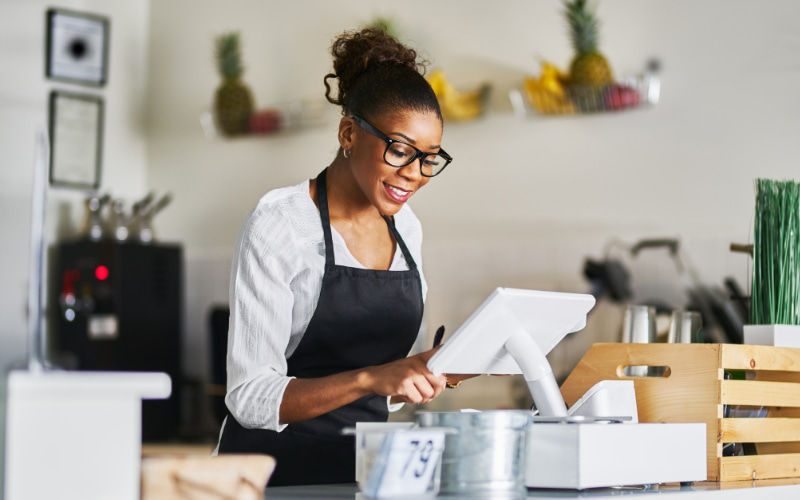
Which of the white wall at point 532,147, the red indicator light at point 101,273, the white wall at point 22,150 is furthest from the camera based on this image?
the white wall at point 22,150

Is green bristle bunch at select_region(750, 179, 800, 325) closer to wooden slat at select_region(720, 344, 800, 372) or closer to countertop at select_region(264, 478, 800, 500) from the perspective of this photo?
wooden slat at select_region(720, 344, 800, 372)

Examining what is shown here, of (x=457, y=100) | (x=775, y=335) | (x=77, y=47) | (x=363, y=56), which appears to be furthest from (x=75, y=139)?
(x=775, y=335)

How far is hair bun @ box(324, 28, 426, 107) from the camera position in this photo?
1.76 meters

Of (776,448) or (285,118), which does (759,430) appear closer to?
(776,448)

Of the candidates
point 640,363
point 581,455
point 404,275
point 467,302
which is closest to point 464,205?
point 467,302

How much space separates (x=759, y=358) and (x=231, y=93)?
3.07 m

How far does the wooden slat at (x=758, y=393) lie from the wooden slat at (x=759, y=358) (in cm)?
3

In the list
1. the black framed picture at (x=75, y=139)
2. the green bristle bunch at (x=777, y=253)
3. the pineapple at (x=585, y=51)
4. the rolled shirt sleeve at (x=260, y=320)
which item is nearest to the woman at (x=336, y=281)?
the rolled shirt sleeve at (x=260, y=320)

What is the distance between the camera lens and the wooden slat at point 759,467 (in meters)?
1.50

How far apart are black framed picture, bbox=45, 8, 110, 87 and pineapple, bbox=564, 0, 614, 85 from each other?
2.21 meters

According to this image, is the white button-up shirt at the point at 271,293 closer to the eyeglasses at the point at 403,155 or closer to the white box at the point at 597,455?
the eyeglasses at the point at 403,155

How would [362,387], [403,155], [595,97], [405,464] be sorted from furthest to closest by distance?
[595,97]
[403,155]
[362,387]
[405,464]

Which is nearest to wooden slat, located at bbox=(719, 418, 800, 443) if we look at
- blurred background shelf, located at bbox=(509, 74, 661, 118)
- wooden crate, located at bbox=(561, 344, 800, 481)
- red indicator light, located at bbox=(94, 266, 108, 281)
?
wooden crate, located at bbox=(561, 344, 800, 481)

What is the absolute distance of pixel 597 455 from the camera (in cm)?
125
